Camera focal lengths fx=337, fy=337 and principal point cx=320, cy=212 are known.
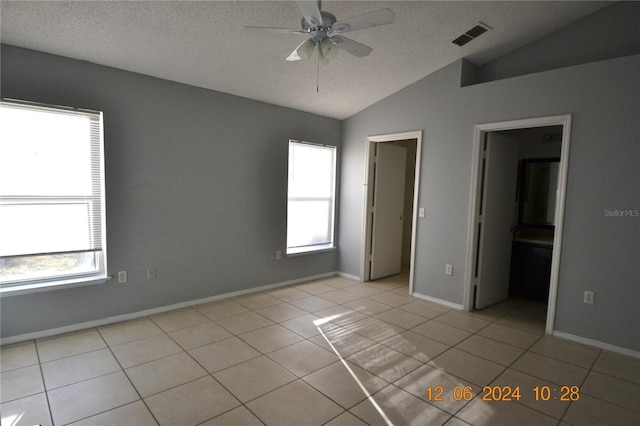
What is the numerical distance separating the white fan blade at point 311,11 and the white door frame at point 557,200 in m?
2.51

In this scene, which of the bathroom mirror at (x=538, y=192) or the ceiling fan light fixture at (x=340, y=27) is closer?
the ceiling fan light fixture at (x=340, y=27)

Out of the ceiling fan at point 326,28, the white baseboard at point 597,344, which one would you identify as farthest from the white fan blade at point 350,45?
the white baseboard at point 597,344

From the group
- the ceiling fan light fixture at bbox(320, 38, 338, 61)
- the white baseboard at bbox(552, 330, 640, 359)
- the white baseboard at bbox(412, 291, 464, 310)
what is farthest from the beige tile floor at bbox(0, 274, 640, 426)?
the ceiling fan light fixture at bbox(320, 38, 338, 61)

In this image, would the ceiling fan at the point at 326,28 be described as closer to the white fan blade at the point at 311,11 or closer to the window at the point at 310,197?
the white fan blade at the point at 311,11

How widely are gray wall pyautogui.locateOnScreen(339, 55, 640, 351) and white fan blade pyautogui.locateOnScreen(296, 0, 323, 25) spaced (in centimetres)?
250

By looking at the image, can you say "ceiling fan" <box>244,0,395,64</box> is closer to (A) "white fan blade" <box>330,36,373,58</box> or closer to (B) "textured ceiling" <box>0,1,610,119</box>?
(A) "white fan blade" <box>330,36,373,58</box>

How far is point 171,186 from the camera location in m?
3.59

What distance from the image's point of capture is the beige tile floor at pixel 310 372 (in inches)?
82.1

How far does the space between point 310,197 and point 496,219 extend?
2467 mm

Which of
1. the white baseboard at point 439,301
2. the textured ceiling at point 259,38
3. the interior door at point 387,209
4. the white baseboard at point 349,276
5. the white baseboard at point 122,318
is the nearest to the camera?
the textured ceiling at point 259,38

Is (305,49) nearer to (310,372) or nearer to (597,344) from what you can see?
(310,372)

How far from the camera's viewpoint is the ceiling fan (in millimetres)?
1948

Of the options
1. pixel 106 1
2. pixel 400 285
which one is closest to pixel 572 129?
pixel 400 285

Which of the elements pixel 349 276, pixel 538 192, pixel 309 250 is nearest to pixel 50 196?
pixel 309 250
